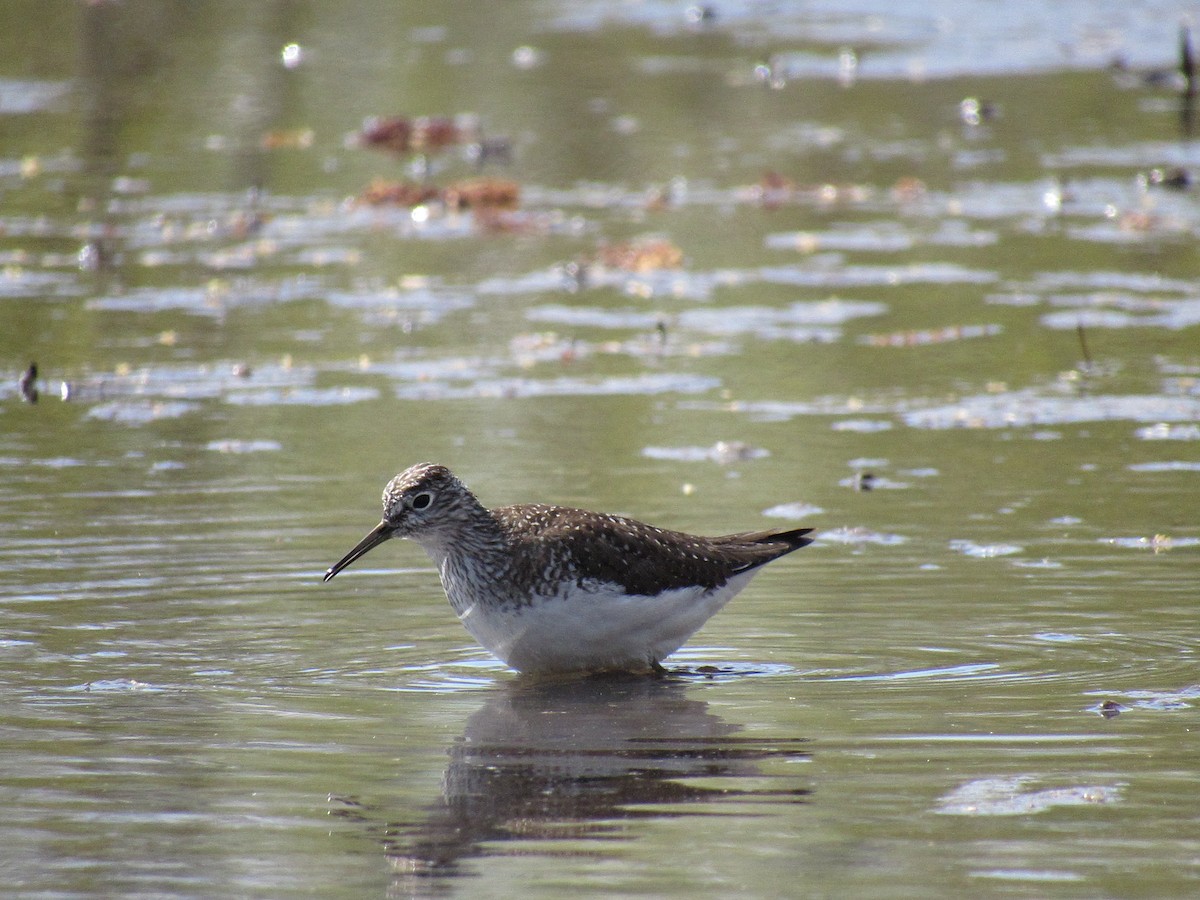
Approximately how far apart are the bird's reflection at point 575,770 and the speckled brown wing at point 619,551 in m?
0.50

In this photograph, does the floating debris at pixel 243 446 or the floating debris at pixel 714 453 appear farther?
the floating debris at pixel 243 446

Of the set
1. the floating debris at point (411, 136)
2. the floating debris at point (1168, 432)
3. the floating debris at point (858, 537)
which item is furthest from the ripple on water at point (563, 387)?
the floating debris at point (411, 136)

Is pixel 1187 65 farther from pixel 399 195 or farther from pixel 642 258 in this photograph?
pixel 399 195

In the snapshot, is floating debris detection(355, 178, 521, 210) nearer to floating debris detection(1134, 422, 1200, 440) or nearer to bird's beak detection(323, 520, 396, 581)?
floating debris detection(1134, 422, 1200, 440)

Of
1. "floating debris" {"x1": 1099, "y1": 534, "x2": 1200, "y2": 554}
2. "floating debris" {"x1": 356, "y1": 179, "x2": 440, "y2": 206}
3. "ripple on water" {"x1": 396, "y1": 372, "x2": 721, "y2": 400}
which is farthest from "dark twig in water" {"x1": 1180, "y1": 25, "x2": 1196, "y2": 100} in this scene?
"floating debris" {"x1": 1099, "y1": 534, "x2": 1200, "y2": 554}

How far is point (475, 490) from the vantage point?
10562mm

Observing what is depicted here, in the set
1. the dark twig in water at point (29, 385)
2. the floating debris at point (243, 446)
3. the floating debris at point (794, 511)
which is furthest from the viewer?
the dark twig in water at point (29, 385)

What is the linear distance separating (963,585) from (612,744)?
8.24ft

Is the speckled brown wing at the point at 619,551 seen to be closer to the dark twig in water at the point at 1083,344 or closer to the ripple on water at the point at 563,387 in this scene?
the ripple on water at the point at 563,387

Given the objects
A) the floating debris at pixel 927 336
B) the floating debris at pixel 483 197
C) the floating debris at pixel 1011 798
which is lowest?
the floating debris at pixel 1011 798

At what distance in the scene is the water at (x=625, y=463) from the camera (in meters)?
5.97

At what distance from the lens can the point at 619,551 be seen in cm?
820

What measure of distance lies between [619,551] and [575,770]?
1724 millimetres

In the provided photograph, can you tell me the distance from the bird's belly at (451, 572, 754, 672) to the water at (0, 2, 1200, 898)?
0.14 metres
